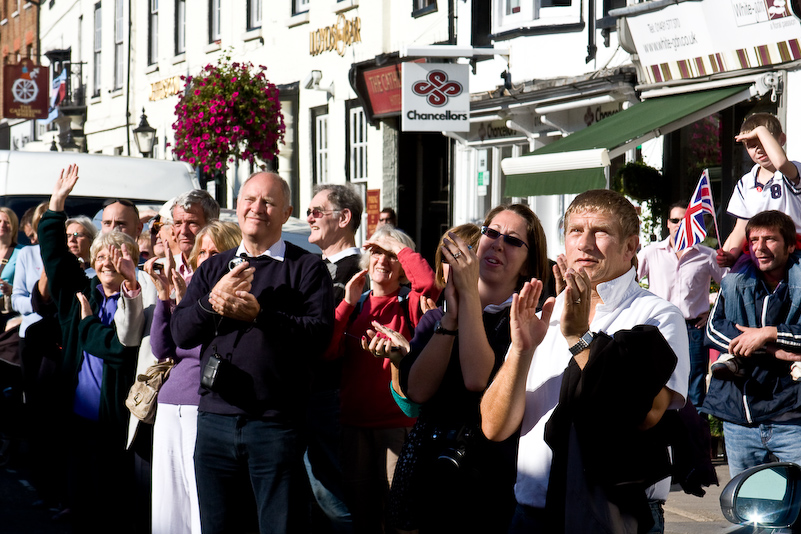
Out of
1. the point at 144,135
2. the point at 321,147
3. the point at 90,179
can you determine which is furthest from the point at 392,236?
the point at 144,135

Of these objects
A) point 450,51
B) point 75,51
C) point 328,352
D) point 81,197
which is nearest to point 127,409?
point 328,352

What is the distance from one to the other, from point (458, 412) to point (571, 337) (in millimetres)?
676

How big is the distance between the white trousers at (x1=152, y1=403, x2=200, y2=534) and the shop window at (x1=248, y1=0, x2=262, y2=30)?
640 inches

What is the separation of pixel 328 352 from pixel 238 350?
860 mm

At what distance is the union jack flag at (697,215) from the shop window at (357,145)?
9.84m

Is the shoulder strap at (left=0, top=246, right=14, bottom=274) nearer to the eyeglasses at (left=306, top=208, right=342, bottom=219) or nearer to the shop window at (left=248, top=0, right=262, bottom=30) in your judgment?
the eyeglasses at (left=306, top=208, right=342, bottom=219)

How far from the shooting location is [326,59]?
718 inches

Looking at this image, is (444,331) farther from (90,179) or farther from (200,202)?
(90,179)

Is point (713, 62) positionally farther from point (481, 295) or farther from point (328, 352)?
point (481, 295)

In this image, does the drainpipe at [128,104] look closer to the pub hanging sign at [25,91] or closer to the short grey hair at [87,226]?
the pub hanging sign at [25,91]

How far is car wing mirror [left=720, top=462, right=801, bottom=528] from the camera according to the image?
2902 mm

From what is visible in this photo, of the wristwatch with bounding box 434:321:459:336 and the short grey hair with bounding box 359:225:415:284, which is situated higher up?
the short grey hair with bounding box 359:225:415:284

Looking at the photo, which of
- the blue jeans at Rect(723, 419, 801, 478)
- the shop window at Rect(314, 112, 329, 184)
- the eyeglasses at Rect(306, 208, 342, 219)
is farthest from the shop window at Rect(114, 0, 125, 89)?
the blue jeans at Rect(723, 419, 801, 478)

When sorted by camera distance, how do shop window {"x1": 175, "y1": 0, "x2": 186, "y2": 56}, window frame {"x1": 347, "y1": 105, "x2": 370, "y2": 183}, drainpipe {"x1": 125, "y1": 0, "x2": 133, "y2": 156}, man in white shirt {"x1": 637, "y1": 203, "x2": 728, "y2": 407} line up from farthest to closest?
drainpipe {"x1": 125, "y1": 0, "x2": 133, "y2": 156}, shop window {"x1": 175, "y1": 0, "x2": 186, "y2": 56}, window frame {"x1": 347, "y1": 105, "x2": 370, "y2": 183}, man in white shirt {"x1": 637, "y1": 203, "x2": 728, "y2": 407}
